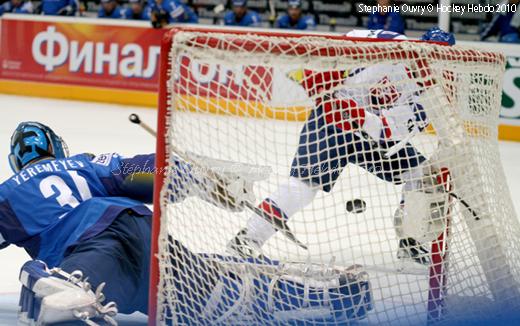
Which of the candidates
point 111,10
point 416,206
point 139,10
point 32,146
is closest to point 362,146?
point 416,206

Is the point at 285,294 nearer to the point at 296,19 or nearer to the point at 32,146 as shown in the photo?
the point at 32,146

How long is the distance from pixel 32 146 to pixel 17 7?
351 inches

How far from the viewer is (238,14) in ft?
33.9

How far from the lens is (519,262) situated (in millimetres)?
3123

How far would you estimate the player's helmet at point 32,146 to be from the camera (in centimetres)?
326

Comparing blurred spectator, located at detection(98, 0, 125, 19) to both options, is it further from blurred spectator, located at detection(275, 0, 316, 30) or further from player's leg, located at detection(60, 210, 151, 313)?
player's leg, located at detection(60, 210, 151, 313)

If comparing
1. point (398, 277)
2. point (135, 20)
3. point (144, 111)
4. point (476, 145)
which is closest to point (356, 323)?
point (398, 277)

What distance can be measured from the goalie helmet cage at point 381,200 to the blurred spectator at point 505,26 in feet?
18.7

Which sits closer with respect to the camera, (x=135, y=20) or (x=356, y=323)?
(x=356, y=323)

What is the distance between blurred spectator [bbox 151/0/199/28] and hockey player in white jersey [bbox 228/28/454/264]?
250 inches

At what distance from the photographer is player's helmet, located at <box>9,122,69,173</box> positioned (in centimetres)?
326

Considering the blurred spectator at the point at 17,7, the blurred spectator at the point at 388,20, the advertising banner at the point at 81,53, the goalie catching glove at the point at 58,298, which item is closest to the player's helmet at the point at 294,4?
the blurred spectator at the point at 388,20

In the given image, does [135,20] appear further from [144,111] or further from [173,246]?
[173,246]

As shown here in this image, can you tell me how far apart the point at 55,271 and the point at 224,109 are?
77 cm
